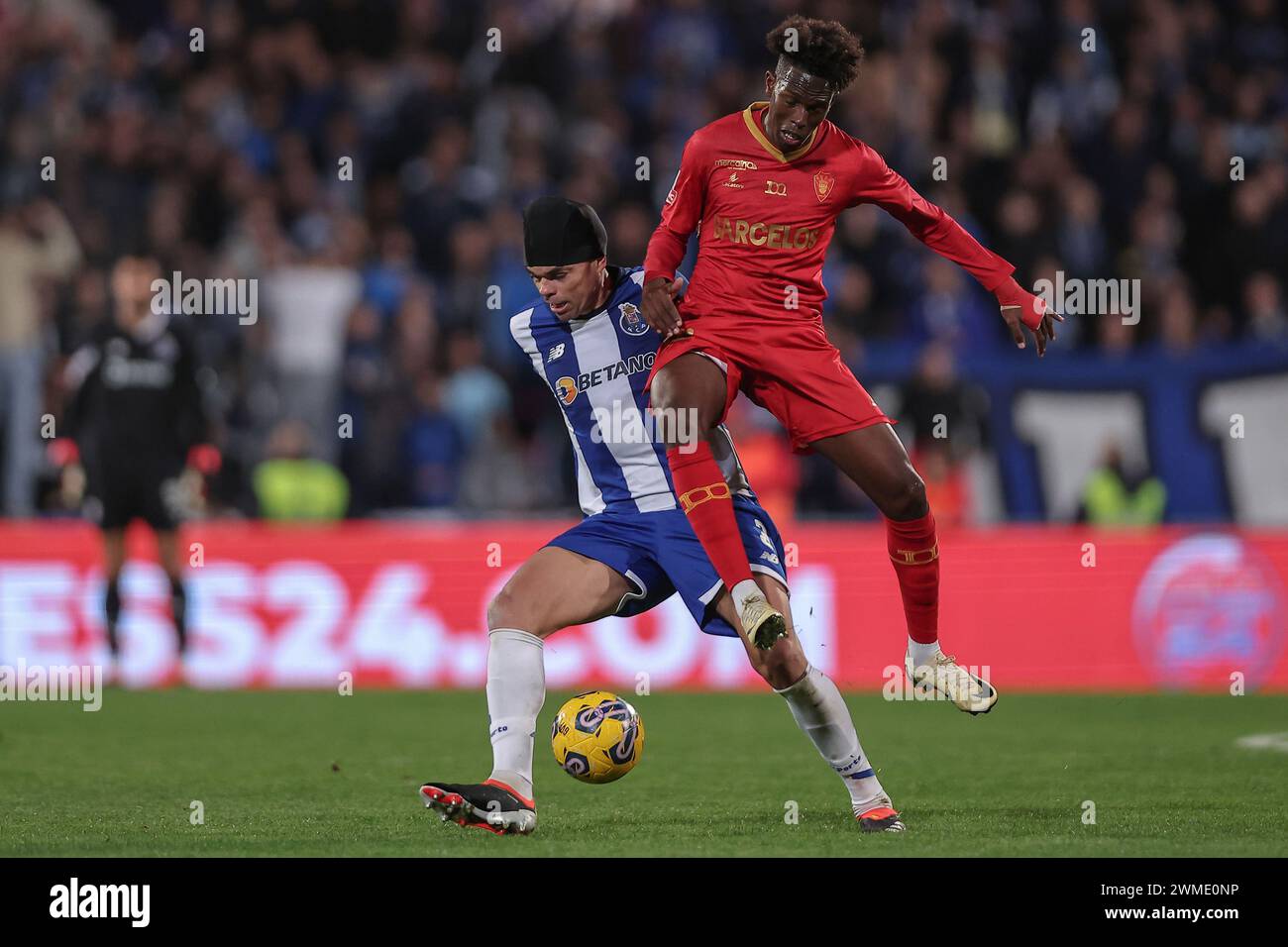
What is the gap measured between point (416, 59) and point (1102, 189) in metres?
6.02

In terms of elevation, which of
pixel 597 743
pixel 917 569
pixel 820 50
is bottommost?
pixel 597 743

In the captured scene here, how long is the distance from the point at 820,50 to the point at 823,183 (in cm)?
52

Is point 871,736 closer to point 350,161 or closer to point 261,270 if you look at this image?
point 261,270

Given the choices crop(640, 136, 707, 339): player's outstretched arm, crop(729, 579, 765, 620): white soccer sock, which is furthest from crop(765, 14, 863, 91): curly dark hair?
crop(729, 579, 765, 620): white soccer sock

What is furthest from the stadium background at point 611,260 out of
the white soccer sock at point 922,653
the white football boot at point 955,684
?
the white football boot at point 955,684

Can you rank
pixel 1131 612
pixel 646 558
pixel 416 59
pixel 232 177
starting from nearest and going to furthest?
pixel 646 558
pixel 1131 612
pixel 232 177
pixel 416 59

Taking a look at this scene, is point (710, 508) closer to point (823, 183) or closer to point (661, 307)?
→ point (661, 307)

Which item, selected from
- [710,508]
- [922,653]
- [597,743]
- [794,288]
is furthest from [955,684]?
[794,288]

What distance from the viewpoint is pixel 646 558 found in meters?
7.20

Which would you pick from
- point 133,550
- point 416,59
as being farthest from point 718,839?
point 416,59

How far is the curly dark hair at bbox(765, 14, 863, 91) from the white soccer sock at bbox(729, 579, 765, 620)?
182 cm

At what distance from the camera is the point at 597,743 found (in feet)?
23.7

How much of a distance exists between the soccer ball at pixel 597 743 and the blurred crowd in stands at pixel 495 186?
7279 millimetres

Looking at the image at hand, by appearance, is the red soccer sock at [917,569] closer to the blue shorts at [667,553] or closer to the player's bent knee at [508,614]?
the blue shorts at [667,553]
